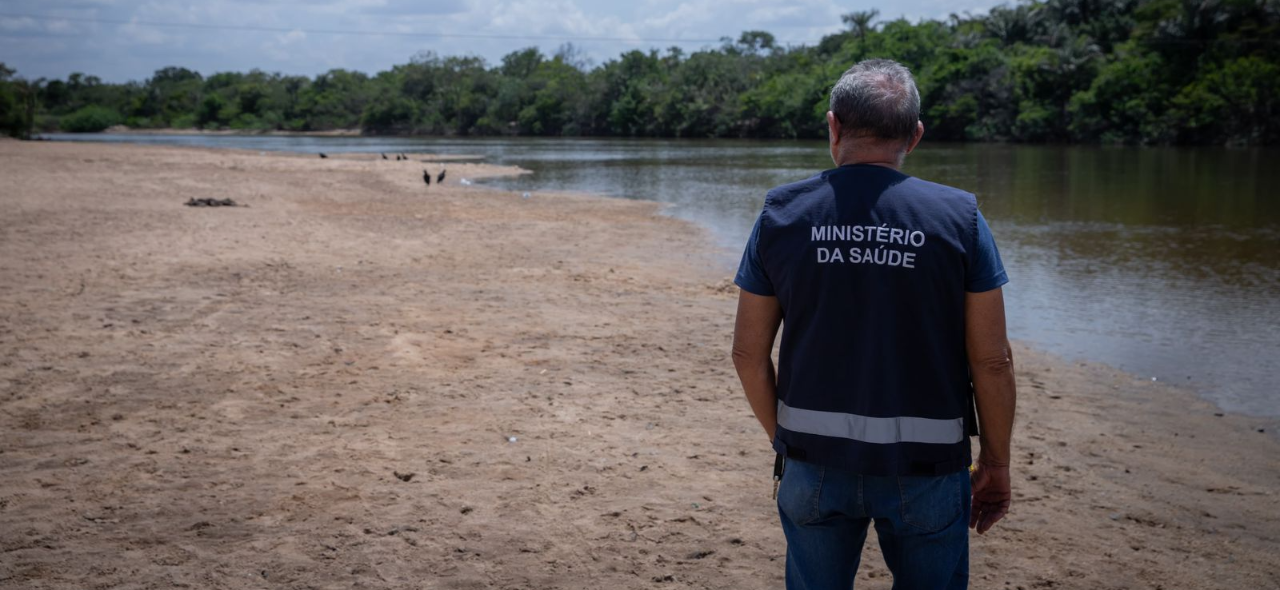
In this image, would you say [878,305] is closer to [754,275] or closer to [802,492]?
[754,275]

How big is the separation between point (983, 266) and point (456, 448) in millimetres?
3510

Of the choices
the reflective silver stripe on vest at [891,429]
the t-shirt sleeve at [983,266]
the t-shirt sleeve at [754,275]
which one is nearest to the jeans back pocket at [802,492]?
the reflective silver stripe on vest at [891,429]

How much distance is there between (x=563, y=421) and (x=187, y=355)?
2969 millimetres

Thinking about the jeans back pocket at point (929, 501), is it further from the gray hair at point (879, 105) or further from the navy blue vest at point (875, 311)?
the gray hair at point (879, 105)

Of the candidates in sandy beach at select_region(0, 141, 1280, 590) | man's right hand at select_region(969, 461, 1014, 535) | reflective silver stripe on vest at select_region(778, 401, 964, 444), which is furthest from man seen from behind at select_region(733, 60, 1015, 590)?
sandy beach at select_region(0, 141, 1280, 590)

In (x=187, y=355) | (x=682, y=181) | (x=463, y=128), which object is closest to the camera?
(x=187, y=355)

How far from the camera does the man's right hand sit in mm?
2275

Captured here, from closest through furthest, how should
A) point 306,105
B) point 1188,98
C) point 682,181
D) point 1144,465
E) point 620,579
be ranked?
point 620,579 < point 1144,465 < point 682,181 < point 1188,98 < point 306,105

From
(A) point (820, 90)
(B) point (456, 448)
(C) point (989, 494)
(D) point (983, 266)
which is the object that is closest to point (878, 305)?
(D) point (983, 266)

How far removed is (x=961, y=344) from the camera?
2.08 meters

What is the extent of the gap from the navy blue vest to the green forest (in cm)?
5587

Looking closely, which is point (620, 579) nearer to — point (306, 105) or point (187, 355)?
point (187, 355)

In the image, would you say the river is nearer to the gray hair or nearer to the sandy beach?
the sandy beach

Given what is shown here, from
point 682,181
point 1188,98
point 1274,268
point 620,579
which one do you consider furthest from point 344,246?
point 1188,98
